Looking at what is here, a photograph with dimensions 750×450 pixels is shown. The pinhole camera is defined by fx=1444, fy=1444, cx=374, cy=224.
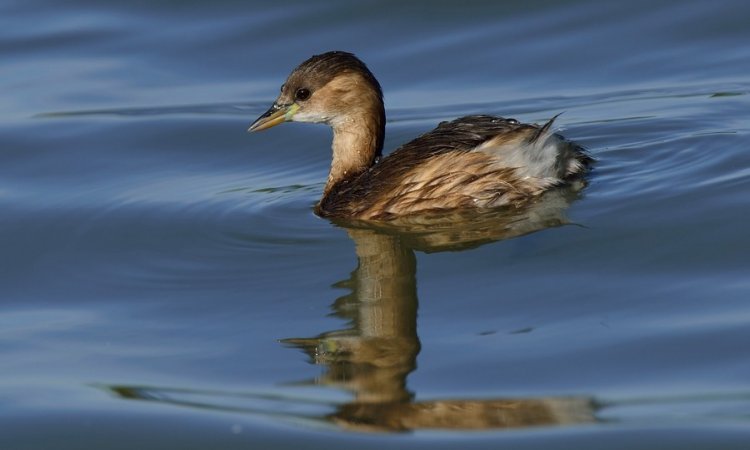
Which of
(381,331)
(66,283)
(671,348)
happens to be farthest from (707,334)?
(66,283)

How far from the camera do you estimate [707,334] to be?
19.2ft

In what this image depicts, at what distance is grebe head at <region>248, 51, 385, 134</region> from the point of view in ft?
27.6

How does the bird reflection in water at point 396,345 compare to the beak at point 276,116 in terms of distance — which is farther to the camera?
the beak at point 276,116

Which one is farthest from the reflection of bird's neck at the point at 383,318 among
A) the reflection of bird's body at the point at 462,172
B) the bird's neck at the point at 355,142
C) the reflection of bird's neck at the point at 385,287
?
the bird's neck at the point at 355,142

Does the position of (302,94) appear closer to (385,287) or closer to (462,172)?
(462,172)

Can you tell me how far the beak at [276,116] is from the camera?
8.50 metres

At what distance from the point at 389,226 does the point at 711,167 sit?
1.90 meters

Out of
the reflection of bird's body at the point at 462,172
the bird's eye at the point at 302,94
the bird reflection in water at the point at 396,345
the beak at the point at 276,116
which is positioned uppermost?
the bird's eye at the point at 302,94

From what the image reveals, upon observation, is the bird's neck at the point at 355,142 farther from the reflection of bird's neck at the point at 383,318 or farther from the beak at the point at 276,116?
the reflection of bird's neck at the point at 383,318

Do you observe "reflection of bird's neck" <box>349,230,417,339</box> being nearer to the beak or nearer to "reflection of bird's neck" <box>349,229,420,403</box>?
"reflection of bird's neck" <box>349,229,420,403</box>

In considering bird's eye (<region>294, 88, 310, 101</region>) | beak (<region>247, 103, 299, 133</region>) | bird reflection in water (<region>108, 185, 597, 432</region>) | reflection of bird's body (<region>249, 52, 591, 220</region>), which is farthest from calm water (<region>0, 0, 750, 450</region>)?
bird's eye (<region>294, 88, 310, 101</region>)

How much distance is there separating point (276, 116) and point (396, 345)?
280 cm

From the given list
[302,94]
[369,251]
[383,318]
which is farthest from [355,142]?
[383,318]

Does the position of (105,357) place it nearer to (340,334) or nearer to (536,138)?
(340,334)
